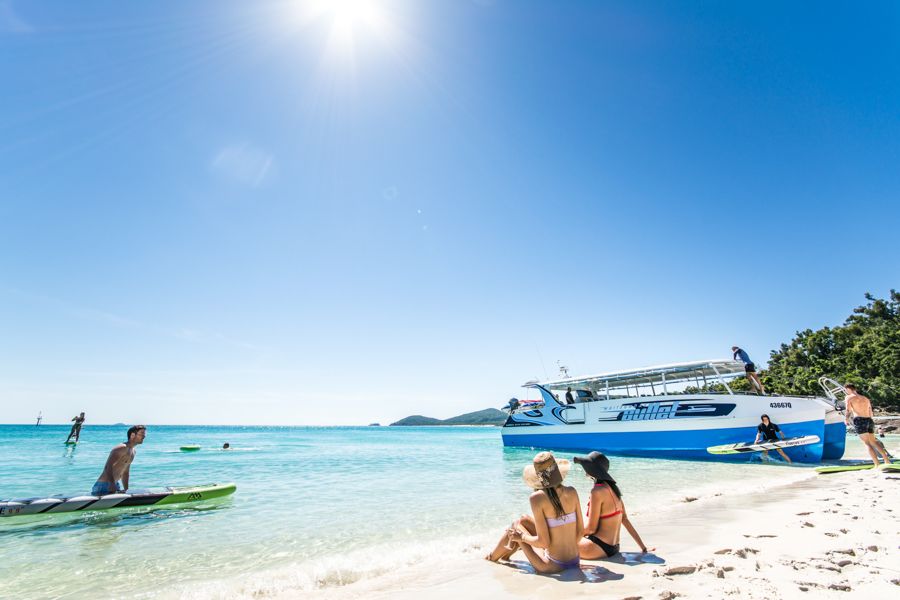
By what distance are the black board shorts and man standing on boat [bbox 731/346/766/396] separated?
19.2 ft

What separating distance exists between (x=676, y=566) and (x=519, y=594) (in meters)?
1.60

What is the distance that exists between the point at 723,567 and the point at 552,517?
5.24ft

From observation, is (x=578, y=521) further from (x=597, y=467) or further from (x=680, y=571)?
(x=680, y=571)

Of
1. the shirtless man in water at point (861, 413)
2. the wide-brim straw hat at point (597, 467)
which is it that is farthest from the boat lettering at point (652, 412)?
the wide-brim straw hat at point (597, 467)

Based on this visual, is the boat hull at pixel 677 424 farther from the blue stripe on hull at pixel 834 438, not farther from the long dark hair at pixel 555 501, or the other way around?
the long dark hair at pixel 555 501

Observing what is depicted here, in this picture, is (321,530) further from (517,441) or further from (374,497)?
(517,441)

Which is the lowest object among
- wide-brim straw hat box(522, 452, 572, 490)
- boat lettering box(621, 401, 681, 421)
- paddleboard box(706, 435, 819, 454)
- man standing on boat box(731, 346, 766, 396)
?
paddleboard box(706, 435, 819, 454)

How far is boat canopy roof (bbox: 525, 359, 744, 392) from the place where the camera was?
59.2ft

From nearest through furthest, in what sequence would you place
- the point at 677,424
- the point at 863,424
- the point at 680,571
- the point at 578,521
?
1. the point at 680,571
2. the point at 578,521
3. the point at 863,424
4. the point at 677,424

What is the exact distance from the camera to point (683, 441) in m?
17.9

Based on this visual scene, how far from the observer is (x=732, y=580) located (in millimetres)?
3729

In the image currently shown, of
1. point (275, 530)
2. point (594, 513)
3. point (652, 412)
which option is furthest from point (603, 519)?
point (652, 412)

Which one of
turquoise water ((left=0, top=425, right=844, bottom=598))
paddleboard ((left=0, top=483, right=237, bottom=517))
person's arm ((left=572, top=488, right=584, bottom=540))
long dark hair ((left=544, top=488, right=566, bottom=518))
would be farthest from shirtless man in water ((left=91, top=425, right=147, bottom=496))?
person's arm ((left=572, top=488, right=584, bottom=540))

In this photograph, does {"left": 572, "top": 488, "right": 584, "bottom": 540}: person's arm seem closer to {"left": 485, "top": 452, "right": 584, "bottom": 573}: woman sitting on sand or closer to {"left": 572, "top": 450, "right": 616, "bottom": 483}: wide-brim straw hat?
{"left": 485, "top": 452, "right": 584, "bottom": 573}: woman sitting on sand
